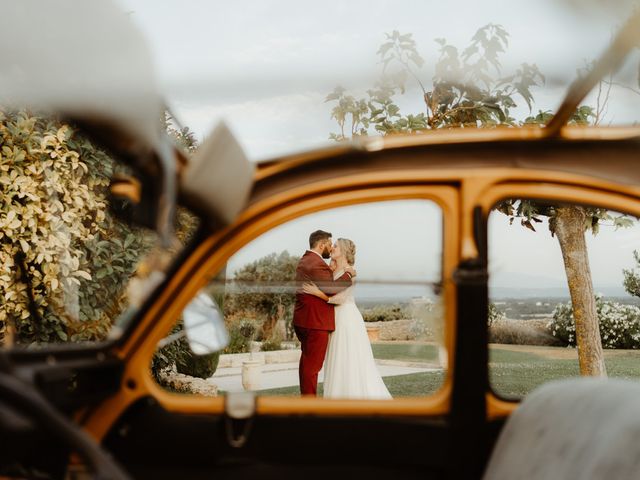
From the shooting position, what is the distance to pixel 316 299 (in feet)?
24.5

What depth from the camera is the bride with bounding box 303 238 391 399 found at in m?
7.50

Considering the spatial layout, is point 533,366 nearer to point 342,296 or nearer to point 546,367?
point 546,367

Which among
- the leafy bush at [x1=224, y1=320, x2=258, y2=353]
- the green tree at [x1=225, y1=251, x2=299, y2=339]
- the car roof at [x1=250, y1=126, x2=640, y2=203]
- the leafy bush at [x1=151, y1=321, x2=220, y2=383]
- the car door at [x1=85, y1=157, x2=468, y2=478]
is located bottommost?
the car door at [x1=85, y1=157, x2=468, y2=478]

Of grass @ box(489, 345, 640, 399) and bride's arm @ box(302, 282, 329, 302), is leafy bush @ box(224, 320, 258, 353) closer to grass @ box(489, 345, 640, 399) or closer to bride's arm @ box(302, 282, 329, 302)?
bride's arm @ box(302, 282, 329, 302)

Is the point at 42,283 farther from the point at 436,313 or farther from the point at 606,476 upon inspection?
the point at 606,476

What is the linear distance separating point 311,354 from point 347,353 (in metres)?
0.40

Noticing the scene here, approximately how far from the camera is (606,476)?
135cm

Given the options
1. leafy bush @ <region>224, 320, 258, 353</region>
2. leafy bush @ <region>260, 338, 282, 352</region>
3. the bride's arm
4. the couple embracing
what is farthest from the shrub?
leafy bush @ <region>260, 338, 282, 352</region>

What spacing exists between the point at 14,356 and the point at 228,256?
0.63m

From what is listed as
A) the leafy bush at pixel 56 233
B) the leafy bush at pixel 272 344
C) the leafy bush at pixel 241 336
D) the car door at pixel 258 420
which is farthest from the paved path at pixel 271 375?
the car door at pixel 258 420

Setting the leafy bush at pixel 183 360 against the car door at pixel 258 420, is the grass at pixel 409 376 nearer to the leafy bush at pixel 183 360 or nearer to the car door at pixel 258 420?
the car door at pixel 258 420

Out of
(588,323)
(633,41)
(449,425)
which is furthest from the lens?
(588,323)

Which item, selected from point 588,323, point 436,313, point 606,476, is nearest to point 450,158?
point 436,313

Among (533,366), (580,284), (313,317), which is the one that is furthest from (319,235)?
(533,366)
